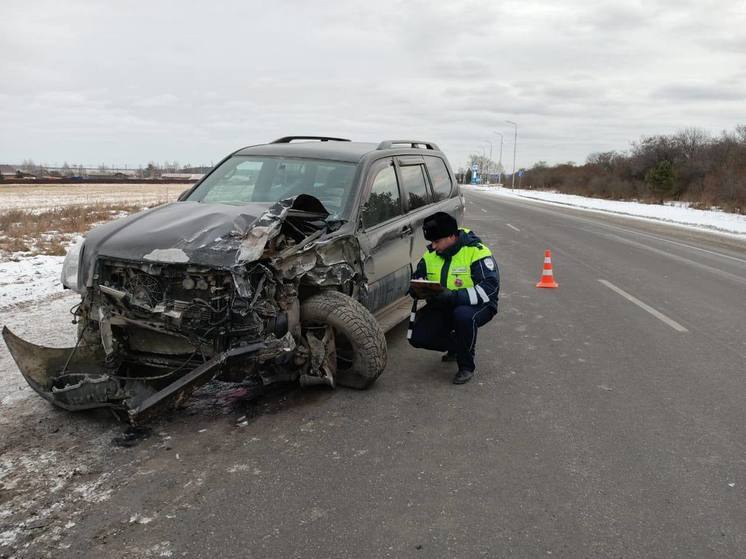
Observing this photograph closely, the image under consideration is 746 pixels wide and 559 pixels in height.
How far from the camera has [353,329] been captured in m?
4.33

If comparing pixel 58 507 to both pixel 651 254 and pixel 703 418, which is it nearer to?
pixel 703 418

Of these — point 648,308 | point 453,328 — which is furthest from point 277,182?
point 648,308

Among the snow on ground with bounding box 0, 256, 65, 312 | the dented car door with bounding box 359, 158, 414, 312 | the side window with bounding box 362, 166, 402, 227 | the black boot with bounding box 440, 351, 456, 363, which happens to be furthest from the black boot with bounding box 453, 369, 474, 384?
the snow on ground with bounding box 0, 256, 65, 312

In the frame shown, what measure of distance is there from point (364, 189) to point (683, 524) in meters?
3.47

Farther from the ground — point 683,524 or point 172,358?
point 172,358

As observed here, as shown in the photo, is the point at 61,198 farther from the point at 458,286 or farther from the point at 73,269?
the point at 458,286

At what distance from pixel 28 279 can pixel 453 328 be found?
6788mm

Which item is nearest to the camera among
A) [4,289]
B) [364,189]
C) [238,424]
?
[238,424]

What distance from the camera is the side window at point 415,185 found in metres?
6.22

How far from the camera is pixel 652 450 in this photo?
3.69 meters

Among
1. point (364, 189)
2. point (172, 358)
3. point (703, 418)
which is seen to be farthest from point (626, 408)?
point (172, 358)

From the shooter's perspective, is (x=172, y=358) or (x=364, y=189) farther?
(x=364, y=189)

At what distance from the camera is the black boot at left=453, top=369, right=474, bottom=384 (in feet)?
16.0

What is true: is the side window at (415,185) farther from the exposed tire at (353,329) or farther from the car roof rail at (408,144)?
the exposed tire at (353,329)
